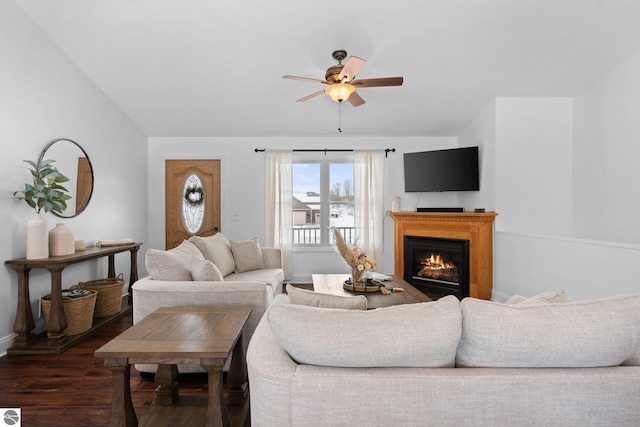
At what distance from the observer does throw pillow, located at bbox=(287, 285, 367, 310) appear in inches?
55.9

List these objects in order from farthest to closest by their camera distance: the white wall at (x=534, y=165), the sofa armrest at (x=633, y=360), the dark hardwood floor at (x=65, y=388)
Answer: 1. the white wall at (x=534, y=165)
2. the dark hardwood floor at (x=65, y=388)
3. the sofa armrest at (x=633, y=360)

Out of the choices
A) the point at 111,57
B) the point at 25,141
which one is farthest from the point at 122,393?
the point at 111,57

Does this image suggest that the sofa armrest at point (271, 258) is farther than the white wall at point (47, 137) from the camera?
Yes

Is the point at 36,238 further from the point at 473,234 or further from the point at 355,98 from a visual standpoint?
the point at 473,234

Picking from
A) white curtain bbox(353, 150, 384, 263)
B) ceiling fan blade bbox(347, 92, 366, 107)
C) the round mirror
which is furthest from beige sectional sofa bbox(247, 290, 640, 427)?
white curtain bbox(353, 150, 384, 263)

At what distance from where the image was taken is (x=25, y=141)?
3148 mm

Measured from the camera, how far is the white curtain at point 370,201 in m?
5.40

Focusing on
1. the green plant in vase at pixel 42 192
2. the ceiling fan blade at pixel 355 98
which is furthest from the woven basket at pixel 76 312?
the ceiling fan blade at pixel 355 98

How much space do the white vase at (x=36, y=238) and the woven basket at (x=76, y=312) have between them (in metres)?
0.45

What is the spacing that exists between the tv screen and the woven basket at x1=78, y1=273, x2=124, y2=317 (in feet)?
Result: 13.0

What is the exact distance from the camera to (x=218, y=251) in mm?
3627

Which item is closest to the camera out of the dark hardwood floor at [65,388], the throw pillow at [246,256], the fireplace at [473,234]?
the dark hardwood floor at [65,388]

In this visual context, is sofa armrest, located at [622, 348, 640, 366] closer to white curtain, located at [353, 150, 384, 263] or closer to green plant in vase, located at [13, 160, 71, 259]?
green plant in vase, located at [13, 160, 71, 259]

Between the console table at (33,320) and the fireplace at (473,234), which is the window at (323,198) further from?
the console table at (33,320)
